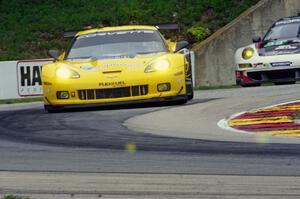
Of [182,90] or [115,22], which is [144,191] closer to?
[182,90]

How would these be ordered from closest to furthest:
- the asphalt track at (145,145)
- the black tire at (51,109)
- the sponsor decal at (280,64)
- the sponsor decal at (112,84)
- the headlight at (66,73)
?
the asphalt track at (145,145)
the sponsor decal at (112,84)
the headlight at (66,73)
the black tire at (51,109)
the sponsor decal at (280,64)

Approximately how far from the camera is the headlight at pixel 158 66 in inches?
496

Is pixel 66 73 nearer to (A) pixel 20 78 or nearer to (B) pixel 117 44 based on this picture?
(B) pixel 117 44

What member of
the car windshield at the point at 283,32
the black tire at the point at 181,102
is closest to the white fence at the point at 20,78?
the car windshield at the point at 283,32

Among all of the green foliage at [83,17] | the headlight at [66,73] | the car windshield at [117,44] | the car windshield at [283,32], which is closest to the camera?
the headlight at [66,73]

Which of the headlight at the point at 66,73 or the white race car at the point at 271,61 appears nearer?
the headlight at the point at 66,73

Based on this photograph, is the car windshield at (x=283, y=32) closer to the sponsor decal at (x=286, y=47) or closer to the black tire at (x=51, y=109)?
the sponsor decal at (x=286, y=47)

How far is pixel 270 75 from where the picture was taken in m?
17.8

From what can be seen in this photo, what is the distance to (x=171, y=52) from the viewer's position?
13.5 metres

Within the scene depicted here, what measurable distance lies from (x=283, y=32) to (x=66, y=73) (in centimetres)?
733

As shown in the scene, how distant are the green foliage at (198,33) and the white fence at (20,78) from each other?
251 inches

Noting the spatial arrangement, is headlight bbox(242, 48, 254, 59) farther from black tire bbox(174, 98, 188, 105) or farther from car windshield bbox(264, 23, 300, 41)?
black tire bbox(174, 98, 188, 105)

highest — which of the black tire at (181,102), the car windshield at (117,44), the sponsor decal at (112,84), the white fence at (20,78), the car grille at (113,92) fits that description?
the car windshield at (117,44)

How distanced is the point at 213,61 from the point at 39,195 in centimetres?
1953
